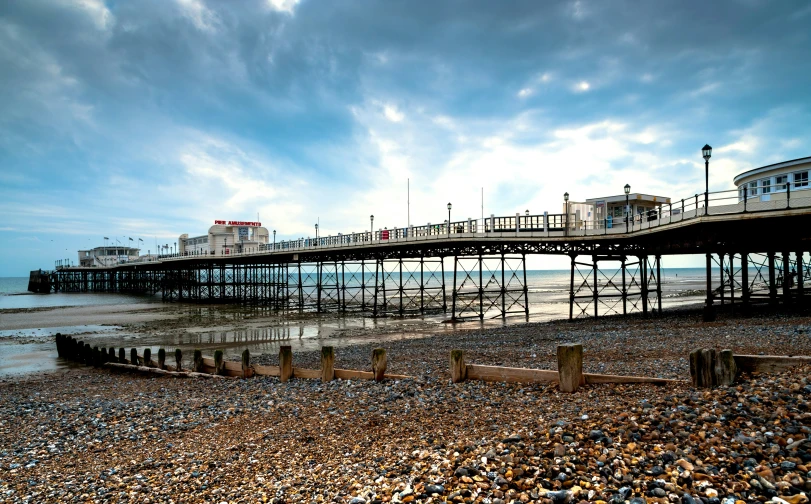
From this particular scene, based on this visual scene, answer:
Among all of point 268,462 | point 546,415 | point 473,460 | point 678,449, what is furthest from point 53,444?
point 678,449

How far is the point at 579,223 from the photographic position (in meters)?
26.9

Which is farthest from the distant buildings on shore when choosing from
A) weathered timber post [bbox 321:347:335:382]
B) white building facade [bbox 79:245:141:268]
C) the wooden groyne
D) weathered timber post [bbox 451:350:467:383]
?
the wooden groyne

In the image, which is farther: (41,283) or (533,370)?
(41,283)

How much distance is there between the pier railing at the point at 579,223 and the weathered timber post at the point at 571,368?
12.2 meters

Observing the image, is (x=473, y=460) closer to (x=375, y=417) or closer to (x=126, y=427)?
(x=375, y=417)

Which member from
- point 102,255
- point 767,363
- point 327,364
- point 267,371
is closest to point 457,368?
point 327,364

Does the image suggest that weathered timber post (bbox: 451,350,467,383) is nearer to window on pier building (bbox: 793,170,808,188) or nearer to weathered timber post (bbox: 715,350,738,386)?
weathered timber post (bbox: 715,350,738,386)

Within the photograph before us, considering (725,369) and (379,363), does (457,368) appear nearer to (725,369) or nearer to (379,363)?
(379,363)

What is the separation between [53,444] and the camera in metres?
7.99

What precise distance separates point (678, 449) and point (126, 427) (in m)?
8.54

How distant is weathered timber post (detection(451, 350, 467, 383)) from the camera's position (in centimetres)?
848

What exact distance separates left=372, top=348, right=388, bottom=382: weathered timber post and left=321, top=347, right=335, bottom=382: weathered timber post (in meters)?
1.06

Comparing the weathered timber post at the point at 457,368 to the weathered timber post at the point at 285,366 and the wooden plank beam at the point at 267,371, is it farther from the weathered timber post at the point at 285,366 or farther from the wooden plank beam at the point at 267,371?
the wooden plank beam at the point at 267,371

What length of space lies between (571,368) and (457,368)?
6.89ft
